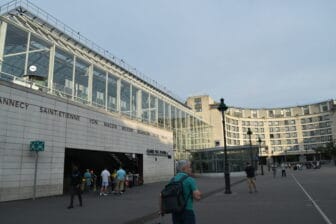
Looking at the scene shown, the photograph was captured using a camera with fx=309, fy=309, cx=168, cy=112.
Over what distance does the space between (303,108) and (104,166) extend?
387 feet

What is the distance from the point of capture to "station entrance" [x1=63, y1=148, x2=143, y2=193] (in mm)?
A: 24505

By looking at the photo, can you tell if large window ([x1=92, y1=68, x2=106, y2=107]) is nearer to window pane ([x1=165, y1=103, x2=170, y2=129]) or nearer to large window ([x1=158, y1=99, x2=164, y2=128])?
large window ([x1=158, y1=99, x2=164, y2=128])

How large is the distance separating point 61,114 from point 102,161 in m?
9.14

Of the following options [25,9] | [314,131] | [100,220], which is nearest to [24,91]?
Result: [25,9]

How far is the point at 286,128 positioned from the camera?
129 m

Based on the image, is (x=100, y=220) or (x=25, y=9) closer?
(x=100, y=220)

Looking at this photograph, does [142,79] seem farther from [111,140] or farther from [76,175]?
[76,175]

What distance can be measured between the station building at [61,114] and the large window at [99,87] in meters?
0.05

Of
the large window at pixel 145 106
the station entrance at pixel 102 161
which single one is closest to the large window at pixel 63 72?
the station entrance at pixel 102 161

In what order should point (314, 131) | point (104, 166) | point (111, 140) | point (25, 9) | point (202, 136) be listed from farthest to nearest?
point (314, 131)
point (202, 136)
point (104, 166)
point (111, 140)
point (25, 9)

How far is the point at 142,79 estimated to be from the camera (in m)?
35.1

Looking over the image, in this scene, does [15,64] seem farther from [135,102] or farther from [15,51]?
[135,102]

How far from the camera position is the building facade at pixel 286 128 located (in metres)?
118

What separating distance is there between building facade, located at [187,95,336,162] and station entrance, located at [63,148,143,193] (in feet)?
281
